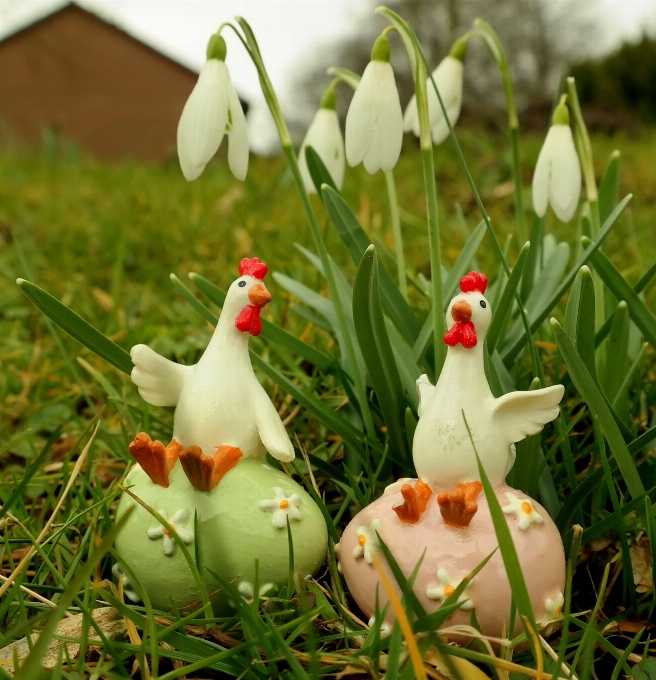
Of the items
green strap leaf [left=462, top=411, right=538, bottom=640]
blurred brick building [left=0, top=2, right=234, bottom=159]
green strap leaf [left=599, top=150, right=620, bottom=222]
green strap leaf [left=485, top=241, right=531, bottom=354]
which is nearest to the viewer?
green strap leaf [left=462, top=411, right=538, bottom=640]

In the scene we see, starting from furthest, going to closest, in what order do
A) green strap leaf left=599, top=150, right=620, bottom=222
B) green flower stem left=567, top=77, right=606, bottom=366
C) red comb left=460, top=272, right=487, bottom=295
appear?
1. green strap leaf left=599, top=150, right=620, bottom=222
2. green flower stem left=567, top=77, right=606, bottom=366
3. red comb left=460, top=272, right=487, bottom=295

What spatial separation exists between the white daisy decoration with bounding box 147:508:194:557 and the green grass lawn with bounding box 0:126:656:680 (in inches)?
4.3

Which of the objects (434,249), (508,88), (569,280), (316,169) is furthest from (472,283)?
(508,88)

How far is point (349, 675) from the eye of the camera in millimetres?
1072

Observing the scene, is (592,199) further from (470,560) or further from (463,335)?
(470,560)

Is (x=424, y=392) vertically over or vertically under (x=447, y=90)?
under

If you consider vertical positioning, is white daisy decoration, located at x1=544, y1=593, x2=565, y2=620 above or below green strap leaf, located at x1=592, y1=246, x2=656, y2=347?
below

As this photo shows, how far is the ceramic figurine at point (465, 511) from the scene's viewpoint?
1.10m

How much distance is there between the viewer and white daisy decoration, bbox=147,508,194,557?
1161mm

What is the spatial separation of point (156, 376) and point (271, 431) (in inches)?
8.6

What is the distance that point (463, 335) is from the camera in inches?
45.6

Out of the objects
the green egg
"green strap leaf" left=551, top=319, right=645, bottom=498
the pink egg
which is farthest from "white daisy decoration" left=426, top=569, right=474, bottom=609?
"green strap leaf" left=551, top=319, right=645, bottom=498

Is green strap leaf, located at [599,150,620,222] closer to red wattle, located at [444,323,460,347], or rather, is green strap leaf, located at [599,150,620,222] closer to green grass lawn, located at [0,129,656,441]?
green grass lawn, located at [0,129,656,441]

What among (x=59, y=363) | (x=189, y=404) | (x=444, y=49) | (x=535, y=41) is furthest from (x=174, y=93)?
(x=189, y=404)
